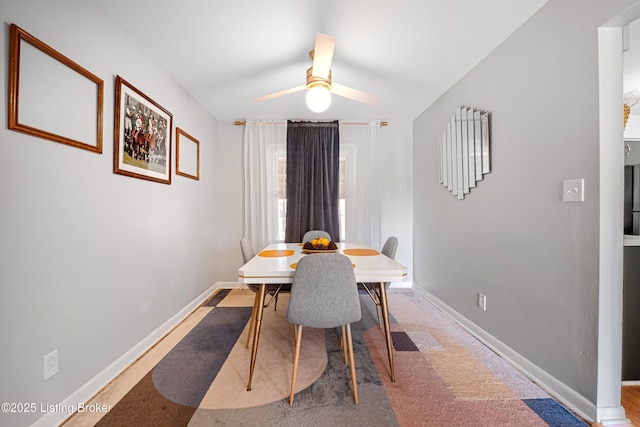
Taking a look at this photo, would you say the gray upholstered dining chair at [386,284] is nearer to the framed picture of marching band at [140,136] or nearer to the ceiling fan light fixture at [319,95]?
the ceiling fan light fixture at [319,95]

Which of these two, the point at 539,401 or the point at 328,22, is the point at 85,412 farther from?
the point at 328,22

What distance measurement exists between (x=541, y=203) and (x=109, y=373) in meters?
2.91

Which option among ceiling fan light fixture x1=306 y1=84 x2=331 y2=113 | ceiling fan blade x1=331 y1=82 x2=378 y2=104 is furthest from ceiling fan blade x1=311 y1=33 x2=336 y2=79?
ceiling fan blade x1=331 y1=82 x2=378 y2=104

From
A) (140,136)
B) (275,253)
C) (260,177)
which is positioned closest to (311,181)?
(260,177)

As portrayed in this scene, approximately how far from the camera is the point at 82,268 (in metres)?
1.48

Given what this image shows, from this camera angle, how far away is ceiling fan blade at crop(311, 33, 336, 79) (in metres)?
1.53

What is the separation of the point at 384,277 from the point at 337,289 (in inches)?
13.0

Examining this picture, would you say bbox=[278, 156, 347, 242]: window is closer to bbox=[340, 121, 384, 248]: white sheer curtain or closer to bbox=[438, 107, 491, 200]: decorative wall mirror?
bbox=[340, 121, 384, 248]: white sheer curtain

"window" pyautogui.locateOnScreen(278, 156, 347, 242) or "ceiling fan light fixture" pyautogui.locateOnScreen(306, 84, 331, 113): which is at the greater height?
"ceiling fan light fixture" pyautogui.locateOnScreen(306, 84, 331, 113)

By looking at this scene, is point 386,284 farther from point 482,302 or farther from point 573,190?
point 573,190

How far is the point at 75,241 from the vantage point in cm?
144

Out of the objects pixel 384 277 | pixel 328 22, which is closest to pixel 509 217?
pixel 384 277

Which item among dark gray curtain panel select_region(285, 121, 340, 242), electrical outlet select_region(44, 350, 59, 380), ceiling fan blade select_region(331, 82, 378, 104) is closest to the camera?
electrical outlet select_region(44, 350, 59, 380)

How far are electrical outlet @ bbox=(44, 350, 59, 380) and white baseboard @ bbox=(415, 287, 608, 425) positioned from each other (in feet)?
8.82
